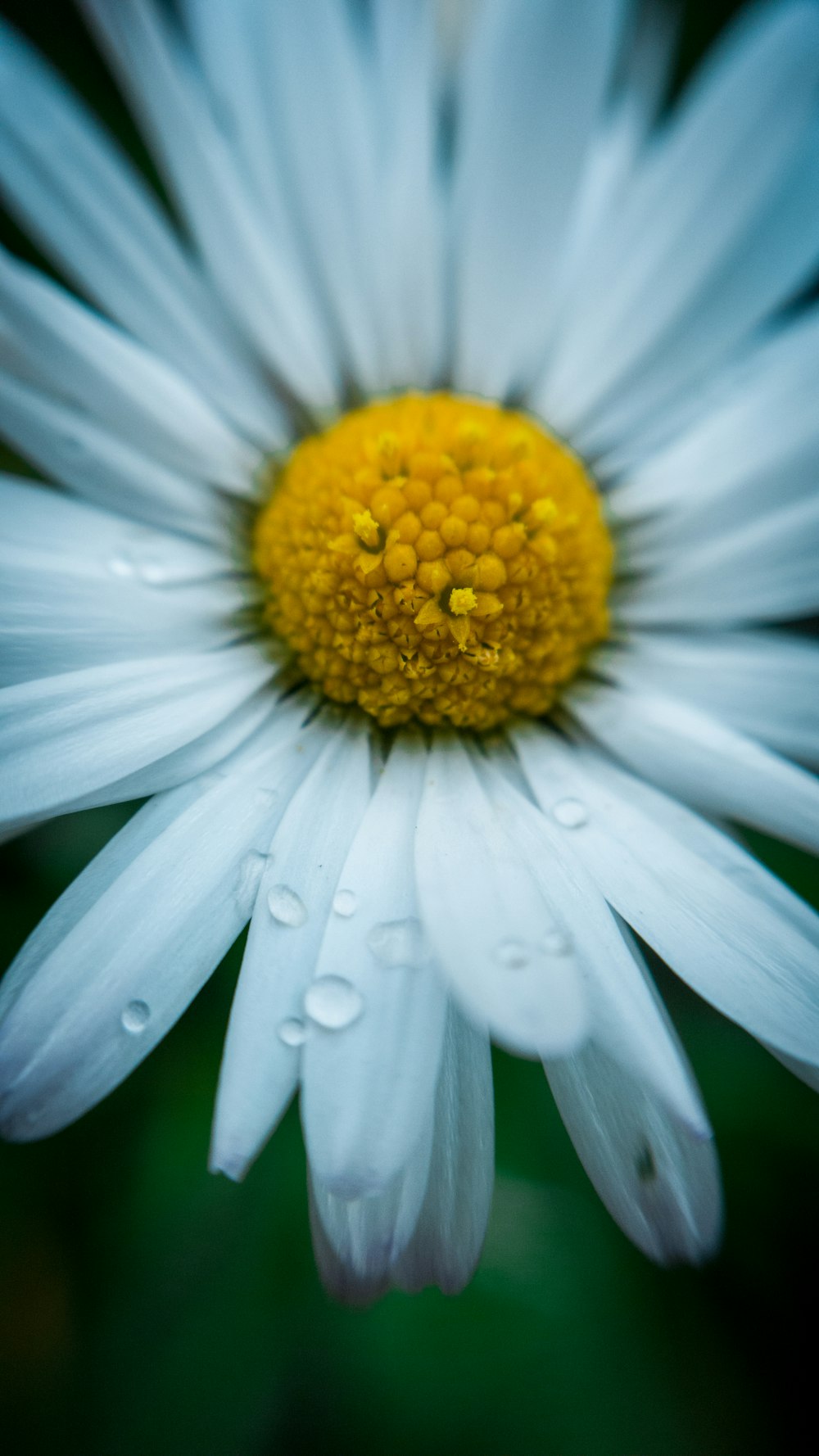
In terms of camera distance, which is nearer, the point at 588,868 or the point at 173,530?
the point at 588,868

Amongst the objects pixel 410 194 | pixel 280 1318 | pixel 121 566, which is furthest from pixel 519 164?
pixel 280 1318

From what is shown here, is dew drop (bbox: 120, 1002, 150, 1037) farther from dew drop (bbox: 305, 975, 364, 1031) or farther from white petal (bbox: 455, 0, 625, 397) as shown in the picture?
white petal (bbox: 455, 0, 625, 397)

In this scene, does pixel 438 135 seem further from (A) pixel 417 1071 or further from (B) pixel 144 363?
(A) pixel 417 1071

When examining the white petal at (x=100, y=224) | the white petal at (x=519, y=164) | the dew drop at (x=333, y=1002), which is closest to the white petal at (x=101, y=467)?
the white petal at (x=100, y=224)

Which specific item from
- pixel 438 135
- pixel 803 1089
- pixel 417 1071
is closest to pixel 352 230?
pixel 438 135

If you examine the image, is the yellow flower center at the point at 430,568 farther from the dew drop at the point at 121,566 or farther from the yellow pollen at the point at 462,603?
the dew drop at the point at 121,566

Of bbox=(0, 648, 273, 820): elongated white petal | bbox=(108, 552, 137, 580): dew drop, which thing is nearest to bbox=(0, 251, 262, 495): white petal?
bbox=(108, 552, 137, 580): dew drop
